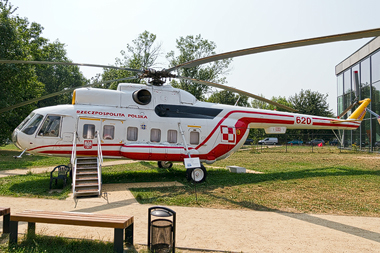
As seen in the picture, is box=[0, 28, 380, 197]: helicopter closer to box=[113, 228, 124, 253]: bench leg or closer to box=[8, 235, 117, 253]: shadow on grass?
box=[8, 235, 117, 253]: shadow on grass

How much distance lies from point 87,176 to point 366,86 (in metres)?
31.1

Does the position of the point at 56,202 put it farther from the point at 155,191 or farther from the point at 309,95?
the point at 309,95

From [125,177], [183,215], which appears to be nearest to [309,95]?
[125,177]

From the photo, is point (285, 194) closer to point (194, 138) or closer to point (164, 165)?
point (194, 138)

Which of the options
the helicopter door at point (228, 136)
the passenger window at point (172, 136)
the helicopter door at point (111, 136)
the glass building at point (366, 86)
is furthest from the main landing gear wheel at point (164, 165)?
the glass building at point (366, 86)

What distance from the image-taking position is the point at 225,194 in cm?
937

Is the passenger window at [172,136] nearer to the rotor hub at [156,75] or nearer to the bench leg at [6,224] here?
the rotor hub at [156,75]

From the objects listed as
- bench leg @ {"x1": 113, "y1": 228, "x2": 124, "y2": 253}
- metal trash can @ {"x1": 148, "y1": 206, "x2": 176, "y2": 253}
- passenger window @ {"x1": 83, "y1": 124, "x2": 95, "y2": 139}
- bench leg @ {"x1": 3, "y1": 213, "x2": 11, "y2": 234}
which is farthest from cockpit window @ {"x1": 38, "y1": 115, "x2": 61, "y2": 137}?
metal trash can @ {"x1": 148, "y1": 206, "x2": 176, "y2": 253}

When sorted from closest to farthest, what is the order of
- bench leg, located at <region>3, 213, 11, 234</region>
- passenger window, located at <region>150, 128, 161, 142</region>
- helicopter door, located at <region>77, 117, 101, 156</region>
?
1. bench leg, located at <region>3, 213, 11, 234</region>
2. helicopter door, located at <region>77, 117, 101, 156</region>
3. passenger window, located at <region>150, 128, 161, 142</region>

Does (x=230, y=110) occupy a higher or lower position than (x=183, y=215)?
higher

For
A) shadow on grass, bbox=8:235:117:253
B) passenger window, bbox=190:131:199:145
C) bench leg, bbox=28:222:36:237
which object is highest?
passenger window, bbox=190:131:199:145

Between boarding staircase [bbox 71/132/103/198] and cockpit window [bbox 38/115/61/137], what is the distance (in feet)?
2.89

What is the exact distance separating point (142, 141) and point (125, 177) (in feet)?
7.97

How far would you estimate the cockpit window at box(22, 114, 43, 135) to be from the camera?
408 inches
